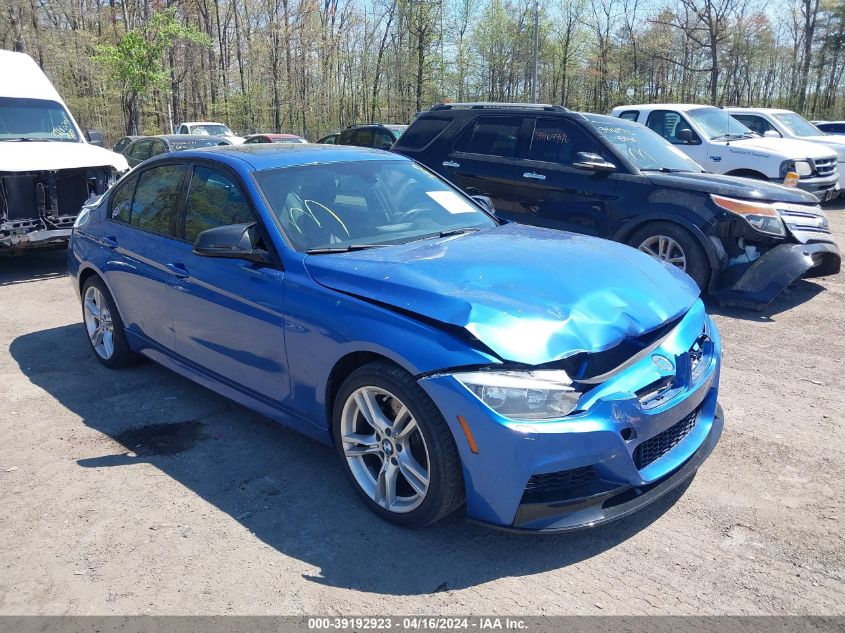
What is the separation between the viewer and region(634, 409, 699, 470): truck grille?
9.91ft

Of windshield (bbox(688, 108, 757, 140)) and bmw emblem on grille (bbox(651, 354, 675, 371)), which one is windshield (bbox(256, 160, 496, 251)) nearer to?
bmw emblem on grille (bbox(651, 354, 675, 371))

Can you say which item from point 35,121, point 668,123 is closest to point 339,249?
point 35,121

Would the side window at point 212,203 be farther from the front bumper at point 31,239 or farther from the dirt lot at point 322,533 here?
the front bumper at point 31,239

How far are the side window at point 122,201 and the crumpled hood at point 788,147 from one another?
10.1 meters

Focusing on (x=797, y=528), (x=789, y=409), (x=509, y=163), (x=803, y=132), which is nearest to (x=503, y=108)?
(x=509, y=163)

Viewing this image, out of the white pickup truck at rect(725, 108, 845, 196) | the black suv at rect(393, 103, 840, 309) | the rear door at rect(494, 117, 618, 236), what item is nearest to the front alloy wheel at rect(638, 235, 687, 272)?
the black suv at rect(393, 103, 840, 309)

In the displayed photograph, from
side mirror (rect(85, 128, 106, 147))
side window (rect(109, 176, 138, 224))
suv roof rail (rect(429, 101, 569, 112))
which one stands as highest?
suv roof rail (rect(429, 101, 569, 112))

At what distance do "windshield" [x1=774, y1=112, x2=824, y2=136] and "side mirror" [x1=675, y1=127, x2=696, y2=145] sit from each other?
3.99 metres

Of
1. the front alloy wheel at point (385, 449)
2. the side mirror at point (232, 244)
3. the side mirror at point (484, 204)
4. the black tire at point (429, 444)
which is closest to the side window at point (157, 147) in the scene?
the side mirror at point (484, 204)

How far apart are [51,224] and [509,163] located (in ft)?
18.8

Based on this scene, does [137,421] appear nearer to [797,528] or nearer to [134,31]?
[797,528]

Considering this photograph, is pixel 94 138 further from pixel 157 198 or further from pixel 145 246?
pixel 145 246

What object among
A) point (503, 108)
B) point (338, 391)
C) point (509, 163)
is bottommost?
point (338, 391)

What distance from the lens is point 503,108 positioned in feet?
27.2
